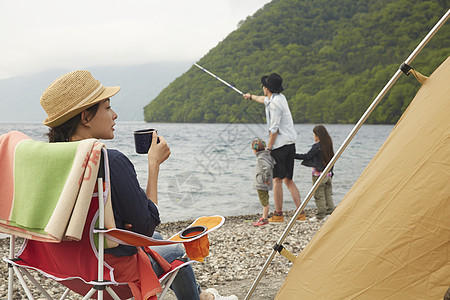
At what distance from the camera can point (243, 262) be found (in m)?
4.46

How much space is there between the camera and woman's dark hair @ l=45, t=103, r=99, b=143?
1983mm

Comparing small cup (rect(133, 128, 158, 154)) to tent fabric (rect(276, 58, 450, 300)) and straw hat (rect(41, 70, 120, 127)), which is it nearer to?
straw hat (rect(41, 70, 120, 127))

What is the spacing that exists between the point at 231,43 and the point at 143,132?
129 feet

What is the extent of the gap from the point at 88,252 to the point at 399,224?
55.6 inches

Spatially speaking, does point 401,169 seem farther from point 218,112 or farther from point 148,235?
point 218,112

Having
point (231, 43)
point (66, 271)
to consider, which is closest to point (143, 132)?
point (66, 271)

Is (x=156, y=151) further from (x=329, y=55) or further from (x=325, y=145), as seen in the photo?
(x=329, y=55)

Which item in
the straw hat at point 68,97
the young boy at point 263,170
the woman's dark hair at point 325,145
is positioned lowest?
the young boy at point 263,170

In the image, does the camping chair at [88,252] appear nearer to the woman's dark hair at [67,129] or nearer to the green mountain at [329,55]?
the woman's dark hair at [67,129]

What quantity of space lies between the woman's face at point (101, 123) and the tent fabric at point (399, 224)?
4.08ft

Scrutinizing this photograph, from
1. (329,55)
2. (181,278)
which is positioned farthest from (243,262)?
(329,55)

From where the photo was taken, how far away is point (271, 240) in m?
5.37

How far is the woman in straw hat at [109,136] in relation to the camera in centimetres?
181

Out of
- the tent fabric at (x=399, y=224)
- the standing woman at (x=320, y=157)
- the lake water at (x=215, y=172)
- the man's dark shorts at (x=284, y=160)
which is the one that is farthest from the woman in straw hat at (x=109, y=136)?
the standing woman at (x=320, y=157)
